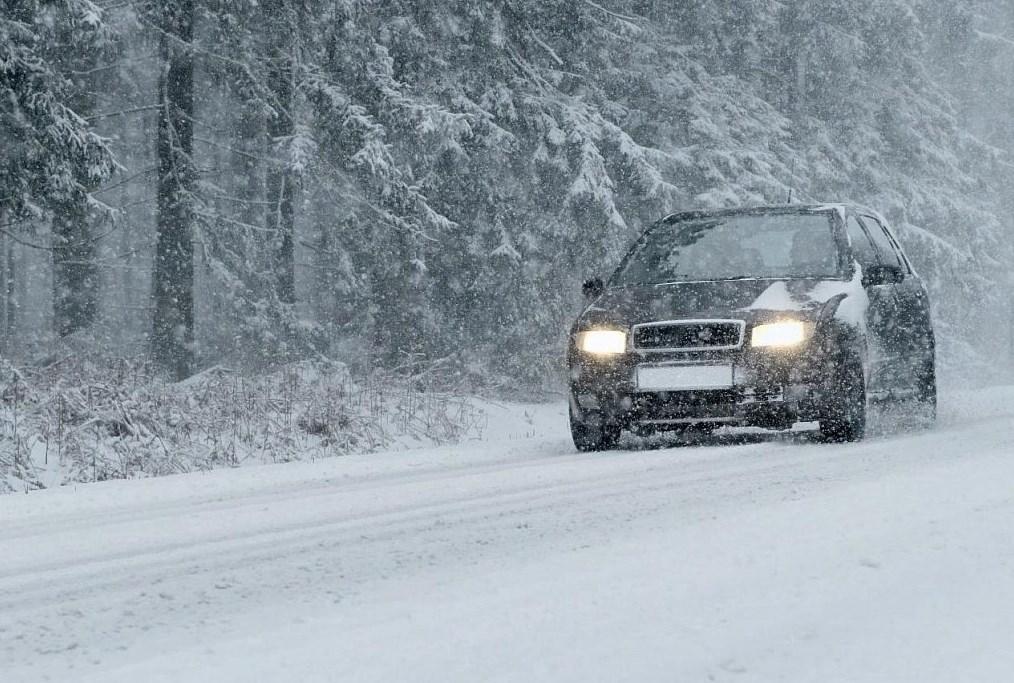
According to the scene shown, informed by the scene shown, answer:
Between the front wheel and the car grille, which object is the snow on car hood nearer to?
the car grille

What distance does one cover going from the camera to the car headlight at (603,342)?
8.45 metres

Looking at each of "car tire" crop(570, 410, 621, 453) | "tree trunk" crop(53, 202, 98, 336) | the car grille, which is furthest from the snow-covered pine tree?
"tree trunk" crop(53, 202, 98, 336)

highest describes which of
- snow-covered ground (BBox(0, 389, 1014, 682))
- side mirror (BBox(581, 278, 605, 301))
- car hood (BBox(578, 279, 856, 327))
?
side mirror (BBox(581, 278, 605, 301))

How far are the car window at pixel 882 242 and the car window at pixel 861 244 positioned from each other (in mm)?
193

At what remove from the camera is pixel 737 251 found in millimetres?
9633

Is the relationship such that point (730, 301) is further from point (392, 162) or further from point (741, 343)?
point (392, 162)

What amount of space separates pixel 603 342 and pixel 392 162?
7652 mm

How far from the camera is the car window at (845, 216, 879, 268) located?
9.67 metres

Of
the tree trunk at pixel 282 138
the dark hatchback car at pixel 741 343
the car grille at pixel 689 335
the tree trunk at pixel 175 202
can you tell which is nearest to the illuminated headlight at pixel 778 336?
the dark hatchback car at pixel 741 343

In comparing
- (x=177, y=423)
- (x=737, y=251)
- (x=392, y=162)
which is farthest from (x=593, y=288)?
(x=392, y=162)

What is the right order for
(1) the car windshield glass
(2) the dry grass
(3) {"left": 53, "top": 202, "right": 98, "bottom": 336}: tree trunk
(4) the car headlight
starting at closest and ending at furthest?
(4) the car headlight → (2) the dry grass → (1) the car windshield glass → (3) {"left": 53, "top": 202, "right": 98, "bottom": 336}: tree trunk

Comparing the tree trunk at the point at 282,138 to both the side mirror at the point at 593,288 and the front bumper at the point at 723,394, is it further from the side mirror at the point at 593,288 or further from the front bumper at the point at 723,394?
the front bumper at the point at 723,394

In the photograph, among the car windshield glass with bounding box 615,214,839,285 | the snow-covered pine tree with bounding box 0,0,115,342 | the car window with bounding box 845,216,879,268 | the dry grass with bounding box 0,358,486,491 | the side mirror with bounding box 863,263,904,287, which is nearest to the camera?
the dry grass with bounding box 0,358,486,491

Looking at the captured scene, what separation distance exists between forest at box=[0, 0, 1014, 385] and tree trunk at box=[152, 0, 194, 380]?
0.11ft
